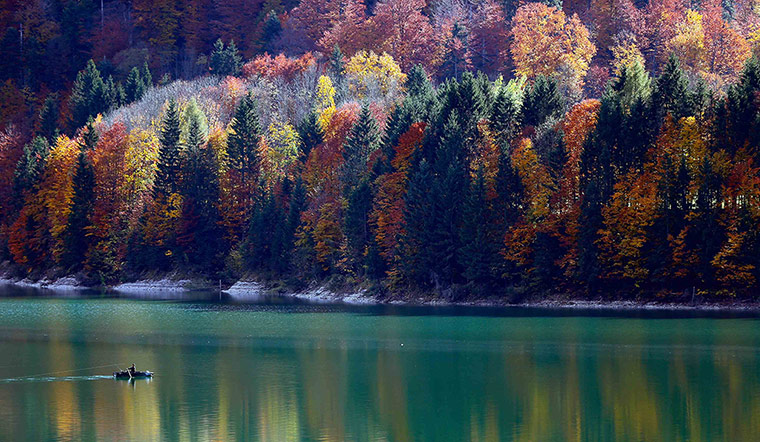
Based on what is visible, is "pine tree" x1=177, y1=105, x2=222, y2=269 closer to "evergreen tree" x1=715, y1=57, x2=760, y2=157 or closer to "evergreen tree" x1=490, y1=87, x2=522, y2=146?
"evergreen tree" x1=490, y1=87, x2=522, y2=146

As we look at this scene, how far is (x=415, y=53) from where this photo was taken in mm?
140750

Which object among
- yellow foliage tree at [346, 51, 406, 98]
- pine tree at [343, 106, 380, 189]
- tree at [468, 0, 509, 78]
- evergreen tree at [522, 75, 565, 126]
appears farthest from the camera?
tree at [468, 0, 509, 78]

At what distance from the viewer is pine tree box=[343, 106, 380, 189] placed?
9794 cm

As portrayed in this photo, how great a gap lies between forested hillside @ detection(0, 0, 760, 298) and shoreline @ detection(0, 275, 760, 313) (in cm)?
114

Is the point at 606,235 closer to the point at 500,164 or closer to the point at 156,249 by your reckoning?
the point at 500,164

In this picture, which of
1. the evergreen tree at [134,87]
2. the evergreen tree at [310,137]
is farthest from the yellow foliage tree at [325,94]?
the evergreen tree at [134,87]

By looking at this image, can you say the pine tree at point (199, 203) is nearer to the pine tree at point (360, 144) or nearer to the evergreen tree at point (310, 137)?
the evergreen tree at point (310, 137)

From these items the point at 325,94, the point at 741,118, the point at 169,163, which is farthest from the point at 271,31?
the point at 741,118

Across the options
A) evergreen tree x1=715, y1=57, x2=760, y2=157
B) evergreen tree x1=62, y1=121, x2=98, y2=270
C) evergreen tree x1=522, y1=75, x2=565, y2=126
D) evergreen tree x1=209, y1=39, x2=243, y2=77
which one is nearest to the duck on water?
evergreen tree x1=715, y1=57, x2=760, y2=157

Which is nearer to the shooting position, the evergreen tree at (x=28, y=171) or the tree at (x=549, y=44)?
the evergreen tree at (x=28, y=171)

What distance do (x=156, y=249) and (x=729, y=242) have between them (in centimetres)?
5971

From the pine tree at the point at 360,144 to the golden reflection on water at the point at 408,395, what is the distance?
4567 centimetres

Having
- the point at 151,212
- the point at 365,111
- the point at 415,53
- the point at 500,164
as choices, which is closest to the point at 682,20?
the point at 415,53

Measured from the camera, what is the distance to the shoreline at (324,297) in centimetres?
7169
